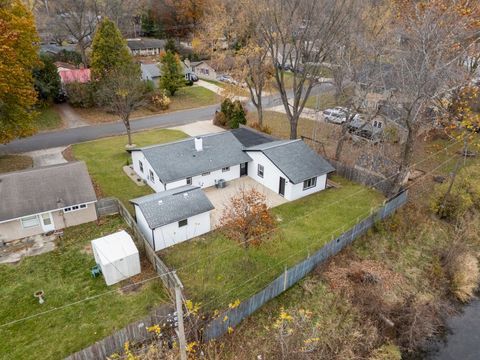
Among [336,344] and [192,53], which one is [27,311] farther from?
[192,53]

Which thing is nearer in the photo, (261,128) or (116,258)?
(116,258)

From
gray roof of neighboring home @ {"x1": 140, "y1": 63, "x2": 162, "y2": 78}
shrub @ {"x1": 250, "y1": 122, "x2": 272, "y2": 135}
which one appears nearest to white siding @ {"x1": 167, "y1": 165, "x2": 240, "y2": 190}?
shrub @ {"x1": 250, "y1": 122, "x2": 272, "y2": 135}

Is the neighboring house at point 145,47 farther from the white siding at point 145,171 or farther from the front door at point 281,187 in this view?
the front door at point 281,187

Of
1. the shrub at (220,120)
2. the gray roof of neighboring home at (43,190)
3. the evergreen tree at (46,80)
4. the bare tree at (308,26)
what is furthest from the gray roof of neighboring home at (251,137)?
the evergreen tree at (46,80)

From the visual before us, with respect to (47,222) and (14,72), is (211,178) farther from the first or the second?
(14,72)

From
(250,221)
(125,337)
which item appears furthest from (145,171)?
(125,337)

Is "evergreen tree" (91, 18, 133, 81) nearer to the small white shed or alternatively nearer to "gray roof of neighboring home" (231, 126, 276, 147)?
"gray roof of neighboring home" (231, 126, 276, 147)

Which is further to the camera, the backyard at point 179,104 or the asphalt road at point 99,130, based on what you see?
the backyard at point 179,104
